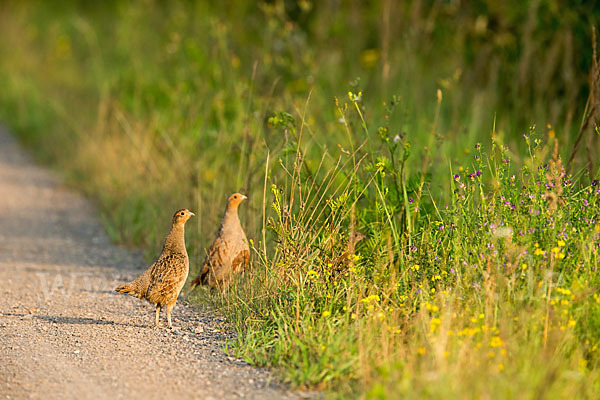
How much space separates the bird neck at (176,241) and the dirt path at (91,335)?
1.68 feet

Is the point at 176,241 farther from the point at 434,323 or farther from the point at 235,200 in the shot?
the point at 434,323

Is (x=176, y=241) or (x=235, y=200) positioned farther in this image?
(x=235, y=200)

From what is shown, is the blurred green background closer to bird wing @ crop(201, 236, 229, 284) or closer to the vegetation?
the vegetation

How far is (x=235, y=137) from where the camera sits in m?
8.23

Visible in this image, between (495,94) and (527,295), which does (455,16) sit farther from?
(527,295)

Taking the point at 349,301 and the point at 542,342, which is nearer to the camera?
the point at 542,342

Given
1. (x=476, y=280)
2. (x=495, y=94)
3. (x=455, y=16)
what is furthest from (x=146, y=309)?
(x=455, y=16)

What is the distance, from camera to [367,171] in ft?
20.0

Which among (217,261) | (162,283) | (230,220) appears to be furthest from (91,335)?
(230,220)

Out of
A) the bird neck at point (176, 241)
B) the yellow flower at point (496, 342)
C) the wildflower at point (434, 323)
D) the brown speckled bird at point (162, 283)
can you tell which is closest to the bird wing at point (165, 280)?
the brown speckled bird at point (162, 283)

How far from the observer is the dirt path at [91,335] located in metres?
4.40

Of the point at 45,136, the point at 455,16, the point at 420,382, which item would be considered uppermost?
the point at 455,16

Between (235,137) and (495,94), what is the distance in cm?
323

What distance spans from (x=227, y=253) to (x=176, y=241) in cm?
49
